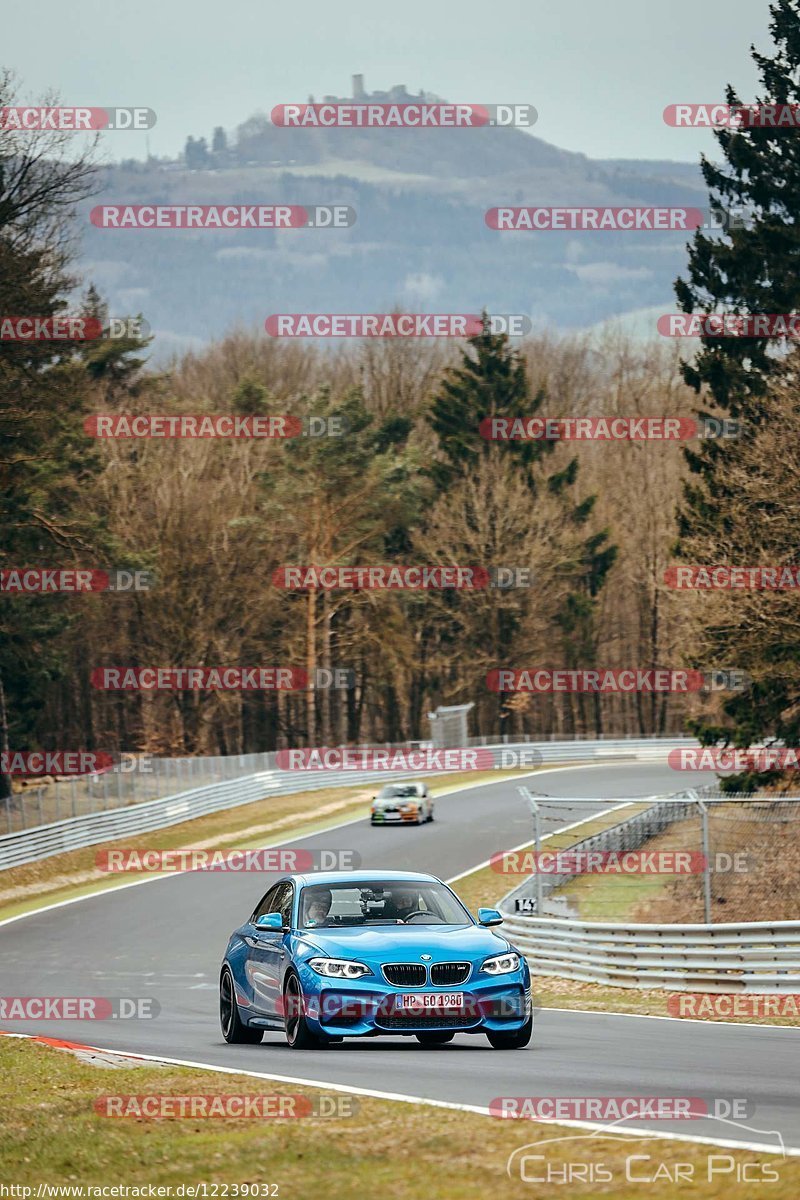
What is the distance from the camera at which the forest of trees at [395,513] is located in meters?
38.3

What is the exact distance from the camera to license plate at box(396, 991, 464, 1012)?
1222cm

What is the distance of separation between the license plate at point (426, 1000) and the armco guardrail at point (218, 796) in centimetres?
2814

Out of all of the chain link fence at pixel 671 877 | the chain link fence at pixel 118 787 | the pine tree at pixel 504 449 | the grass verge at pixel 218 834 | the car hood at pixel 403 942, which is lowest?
the grass verge at pixel 218 834

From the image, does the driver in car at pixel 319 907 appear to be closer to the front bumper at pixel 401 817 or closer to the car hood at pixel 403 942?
the car hood at pixel 403 942

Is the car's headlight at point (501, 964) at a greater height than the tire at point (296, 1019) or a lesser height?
greater

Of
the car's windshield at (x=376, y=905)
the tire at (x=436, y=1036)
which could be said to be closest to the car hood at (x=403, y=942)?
the car's windshield at (x=376, y=905)

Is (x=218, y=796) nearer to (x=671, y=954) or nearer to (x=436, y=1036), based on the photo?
(x=671, y=954)

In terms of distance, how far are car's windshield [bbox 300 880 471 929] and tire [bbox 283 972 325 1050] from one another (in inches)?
20.7

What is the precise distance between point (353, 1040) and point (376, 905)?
1423 millimetres

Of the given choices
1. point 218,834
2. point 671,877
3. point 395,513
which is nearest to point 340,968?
point 671,877

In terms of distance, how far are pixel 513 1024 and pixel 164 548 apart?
52654mm

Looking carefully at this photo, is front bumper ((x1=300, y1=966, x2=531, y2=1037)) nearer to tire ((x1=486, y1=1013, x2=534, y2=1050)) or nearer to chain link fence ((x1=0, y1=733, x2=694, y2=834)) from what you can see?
tire ((x1=486, y1=1013, x2=534, y2=1050))

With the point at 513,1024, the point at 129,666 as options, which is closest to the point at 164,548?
Result: the point at 129,666

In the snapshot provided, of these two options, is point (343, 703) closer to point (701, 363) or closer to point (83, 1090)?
point (701, 363)
